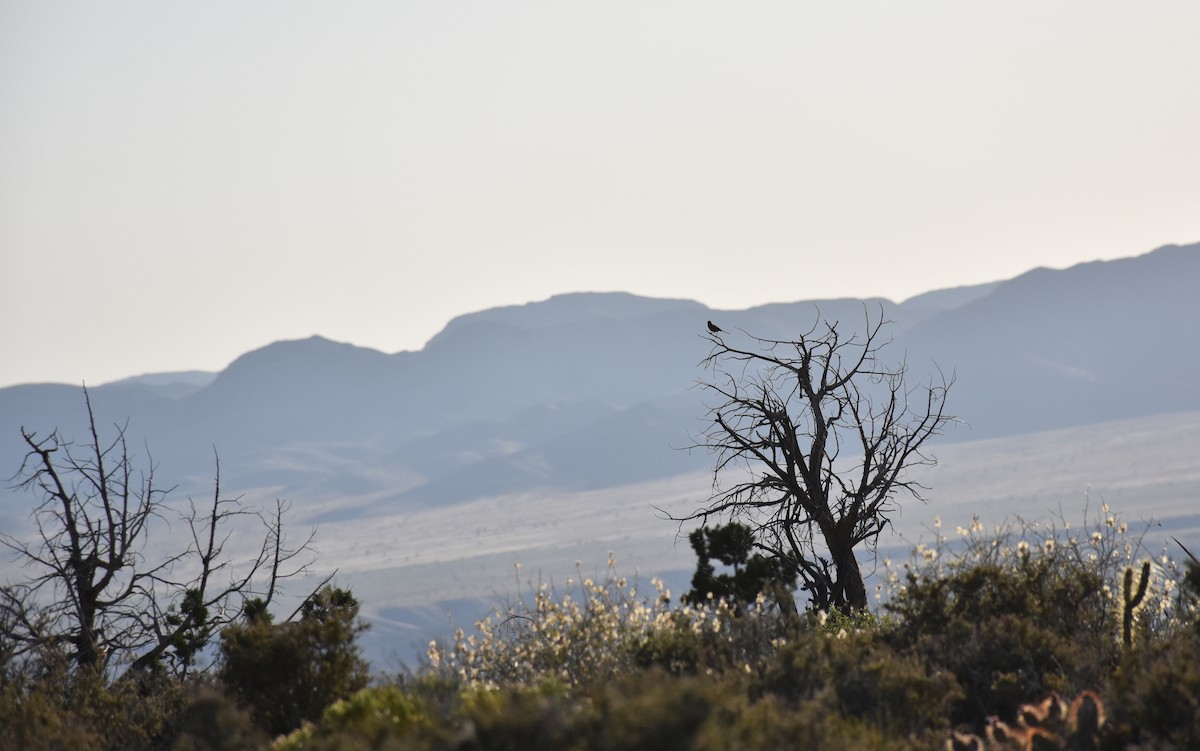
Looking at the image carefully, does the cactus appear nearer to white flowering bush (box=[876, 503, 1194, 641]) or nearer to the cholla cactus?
white flowering bush (box=[876, 503, 1194, 641])

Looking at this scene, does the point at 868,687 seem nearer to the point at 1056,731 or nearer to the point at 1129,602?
the point at 1056,731

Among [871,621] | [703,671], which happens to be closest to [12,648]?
[703,671]

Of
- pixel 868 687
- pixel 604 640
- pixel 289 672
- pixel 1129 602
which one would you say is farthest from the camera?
pixel 604 640

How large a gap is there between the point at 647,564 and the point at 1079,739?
194 meters

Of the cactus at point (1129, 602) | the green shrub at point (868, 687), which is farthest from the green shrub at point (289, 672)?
the cactus at point (1129, 602)

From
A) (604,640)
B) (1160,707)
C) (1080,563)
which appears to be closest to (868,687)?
(1160,707)

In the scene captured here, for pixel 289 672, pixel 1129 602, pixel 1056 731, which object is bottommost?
pixel 1056 731

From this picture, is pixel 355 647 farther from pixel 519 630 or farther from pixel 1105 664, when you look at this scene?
pixel 1105 664

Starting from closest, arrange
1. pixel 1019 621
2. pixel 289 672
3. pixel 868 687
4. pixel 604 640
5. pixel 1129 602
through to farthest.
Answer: pixel 868 687, pixel 289 672, pixel 1019 621, pixel 1129 602, pixel 604 640

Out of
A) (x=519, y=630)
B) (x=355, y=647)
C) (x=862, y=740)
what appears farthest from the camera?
(x=519, y=630)

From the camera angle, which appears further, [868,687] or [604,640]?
[604,640]

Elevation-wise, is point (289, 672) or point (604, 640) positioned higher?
point (289, 672)

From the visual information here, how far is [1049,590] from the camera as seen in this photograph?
1040cm

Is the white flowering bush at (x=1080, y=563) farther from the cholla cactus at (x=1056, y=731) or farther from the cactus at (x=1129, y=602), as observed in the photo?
the cholla cactus at (x=1056, y=731)
